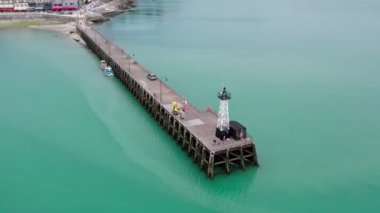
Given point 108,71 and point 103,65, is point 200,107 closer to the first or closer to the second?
point 108,71

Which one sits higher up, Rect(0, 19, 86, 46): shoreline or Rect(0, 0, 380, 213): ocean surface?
Rect(0, 19, 86, 46): shoreline

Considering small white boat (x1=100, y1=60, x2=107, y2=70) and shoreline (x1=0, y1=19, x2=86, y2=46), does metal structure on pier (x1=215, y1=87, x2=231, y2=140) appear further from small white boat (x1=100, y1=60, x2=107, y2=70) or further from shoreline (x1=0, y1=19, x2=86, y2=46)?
shoreline (x1=0, y1=19, x2=86, y2=46)

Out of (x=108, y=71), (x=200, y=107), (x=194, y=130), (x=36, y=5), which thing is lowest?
(x=194, y=130)

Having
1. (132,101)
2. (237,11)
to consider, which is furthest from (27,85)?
(237,11)

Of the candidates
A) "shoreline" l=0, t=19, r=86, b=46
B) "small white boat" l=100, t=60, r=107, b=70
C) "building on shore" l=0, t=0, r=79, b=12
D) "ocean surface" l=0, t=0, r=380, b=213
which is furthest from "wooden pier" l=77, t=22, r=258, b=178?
"building on shore" l=0, t=0, r=79, b=12

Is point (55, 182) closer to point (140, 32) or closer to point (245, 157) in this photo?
point (245, 157)

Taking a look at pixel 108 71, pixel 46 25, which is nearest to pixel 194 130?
pixel 108 71
